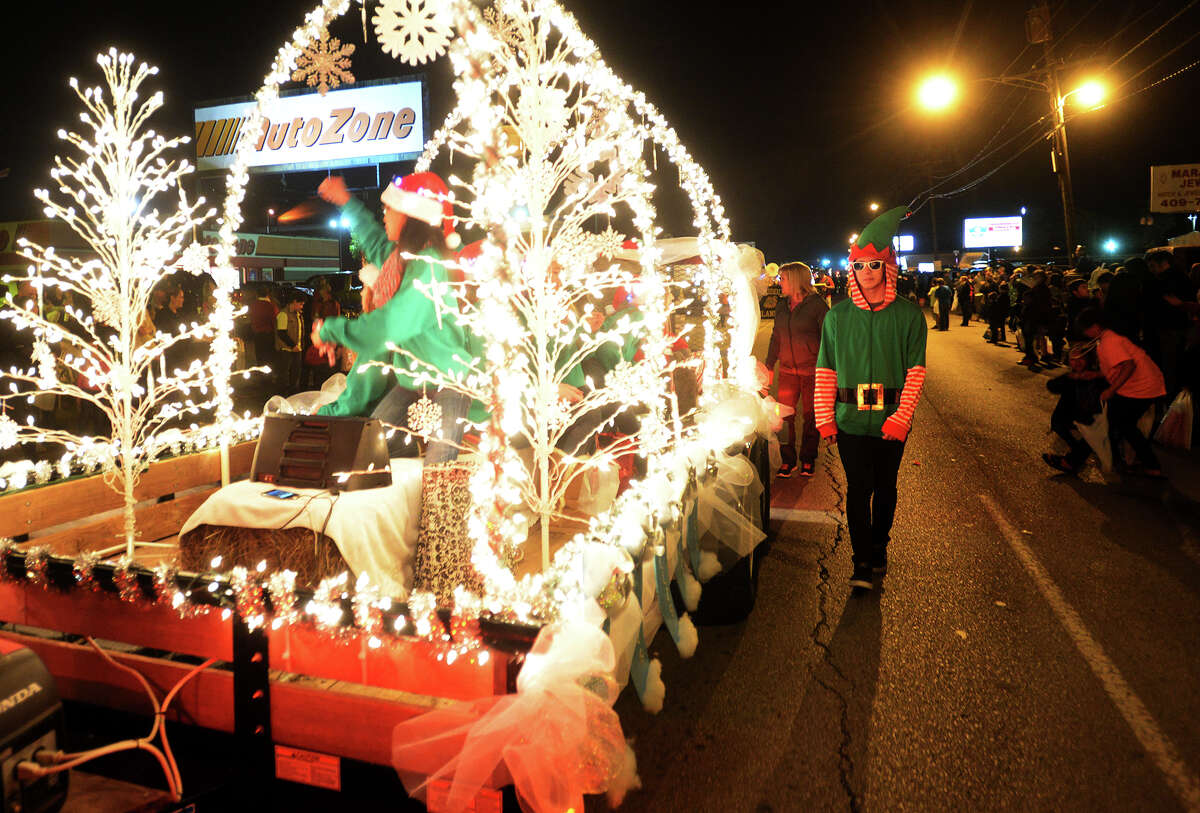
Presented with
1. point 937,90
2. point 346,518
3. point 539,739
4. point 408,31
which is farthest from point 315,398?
point 937,90

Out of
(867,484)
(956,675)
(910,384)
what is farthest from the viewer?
(867,484)

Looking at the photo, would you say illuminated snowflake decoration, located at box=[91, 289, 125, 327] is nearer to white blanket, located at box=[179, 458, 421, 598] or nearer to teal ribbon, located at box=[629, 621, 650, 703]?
white blanket, located at box=[179, 458, 421, 598]

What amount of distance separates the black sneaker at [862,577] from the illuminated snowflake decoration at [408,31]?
3686 mm

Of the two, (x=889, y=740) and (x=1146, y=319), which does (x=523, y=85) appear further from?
(x=1146, y=319)

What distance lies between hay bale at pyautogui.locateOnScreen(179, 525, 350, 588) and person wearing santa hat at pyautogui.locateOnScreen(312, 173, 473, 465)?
2.62ft

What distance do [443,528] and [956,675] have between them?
257 centimetres

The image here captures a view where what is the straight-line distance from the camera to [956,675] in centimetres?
362

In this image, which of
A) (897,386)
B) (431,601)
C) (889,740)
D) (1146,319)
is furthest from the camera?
(1146,319)

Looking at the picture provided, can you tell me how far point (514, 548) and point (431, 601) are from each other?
1.89 ft

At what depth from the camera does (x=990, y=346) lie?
20016 millimetres

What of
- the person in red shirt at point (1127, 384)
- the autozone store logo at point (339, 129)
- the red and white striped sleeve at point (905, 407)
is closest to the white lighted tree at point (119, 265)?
the red and white striped sleeve at point (905, 407)

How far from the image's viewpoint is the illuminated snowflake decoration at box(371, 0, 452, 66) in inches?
141

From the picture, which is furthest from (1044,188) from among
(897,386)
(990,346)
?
(897,386)

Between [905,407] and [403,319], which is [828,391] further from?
[403,319]
